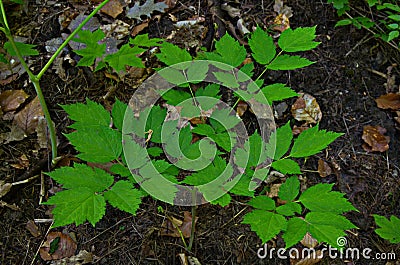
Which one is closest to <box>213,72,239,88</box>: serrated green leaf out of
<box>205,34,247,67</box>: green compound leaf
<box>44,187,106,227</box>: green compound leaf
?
<box>205,34,247,67</box>: green compound leaf

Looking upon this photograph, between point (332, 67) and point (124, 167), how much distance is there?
1.84 meters

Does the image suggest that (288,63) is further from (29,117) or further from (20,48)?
(29,117)

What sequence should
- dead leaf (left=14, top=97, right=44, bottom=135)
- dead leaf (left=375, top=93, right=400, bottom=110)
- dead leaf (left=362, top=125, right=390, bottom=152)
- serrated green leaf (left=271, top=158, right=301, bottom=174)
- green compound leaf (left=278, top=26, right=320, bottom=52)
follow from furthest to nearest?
dead leaf (left=375, top=93, right=400, bottom=110)
dead leaf (left=362, top=125, right=390, bottom=152)
dead leaf (left=14, top=97, right=44, bottom=135)
green compound leaf (left=278, top=26, right=320, bottom=52)
serrated green leaf (left=271, top=158, right=301, bottom=174)

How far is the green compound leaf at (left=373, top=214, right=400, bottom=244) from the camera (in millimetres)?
2113

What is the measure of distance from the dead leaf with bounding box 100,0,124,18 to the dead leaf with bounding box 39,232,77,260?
163 centimetres

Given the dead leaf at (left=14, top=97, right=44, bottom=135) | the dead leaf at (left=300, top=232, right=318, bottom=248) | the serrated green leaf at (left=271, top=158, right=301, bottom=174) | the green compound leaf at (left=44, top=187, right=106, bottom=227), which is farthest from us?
the dead leaf at (left=14, top=97, right=44, bottom=135)

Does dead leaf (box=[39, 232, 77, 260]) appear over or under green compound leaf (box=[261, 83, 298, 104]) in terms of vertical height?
under

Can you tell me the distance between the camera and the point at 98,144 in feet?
5.61

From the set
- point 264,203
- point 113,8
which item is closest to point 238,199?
point 264,203

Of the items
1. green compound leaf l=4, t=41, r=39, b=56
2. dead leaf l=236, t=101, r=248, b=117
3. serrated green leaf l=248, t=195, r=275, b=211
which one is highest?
green compound leaf l=4, t=41, r=39, b=56

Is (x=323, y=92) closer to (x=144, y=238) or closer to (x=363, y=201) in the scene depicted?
(x=363, y=201)

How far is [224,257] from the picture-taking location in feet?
7.11

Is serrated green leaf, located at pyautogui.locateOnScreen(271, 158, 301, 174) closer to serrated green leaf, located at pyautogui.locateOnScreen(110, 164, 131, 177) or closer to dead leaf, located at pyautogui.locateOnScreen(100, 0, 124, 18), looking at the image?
serrated green leaf, located at pyautogui.locateOnScreen(110, 164, 131, 177)

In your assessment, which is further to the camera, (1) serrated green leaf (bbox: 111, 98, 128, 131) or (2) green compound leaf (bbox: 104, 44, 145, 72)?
(2) green compound leaf (bbox: 104, 44, 145, 72)
